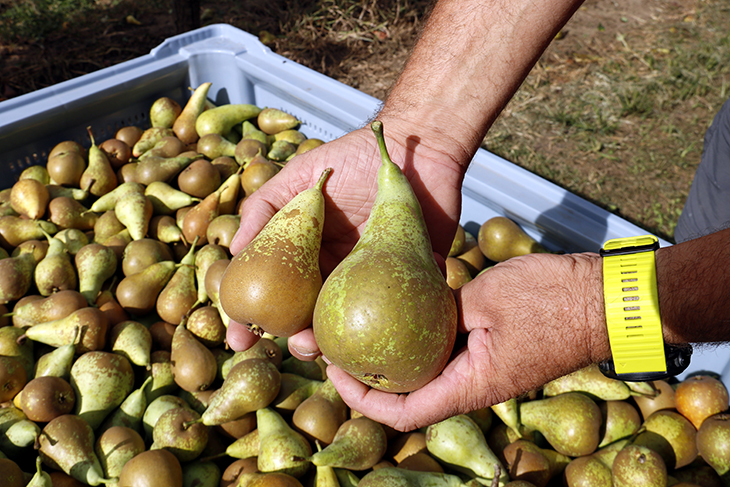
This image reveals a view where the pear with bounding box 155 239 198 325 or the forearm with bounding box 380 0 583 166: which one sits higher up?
the forearm with bounding box 380 0 583 166

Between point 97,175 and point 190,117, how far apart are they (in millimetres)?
941

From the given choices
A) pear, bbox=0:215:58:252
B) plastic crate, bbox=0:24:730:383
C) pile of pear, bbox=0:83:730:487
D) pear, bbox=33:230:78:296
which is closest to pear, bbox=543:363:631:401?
pile of pear, bbox=0:83:730:487

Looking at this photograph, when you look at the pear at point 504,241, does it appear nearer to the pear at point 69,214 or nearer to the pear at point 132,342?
the pear at point 132,342

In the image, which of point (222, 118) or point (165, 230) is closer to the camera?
point (165, 230)

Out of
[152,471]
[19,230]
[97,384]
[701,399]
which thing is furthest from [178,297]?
[701,399]

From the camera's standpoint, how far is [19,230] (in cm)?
343

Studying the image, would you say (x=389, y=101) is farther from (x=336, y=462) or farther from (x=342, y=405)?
(x=336, y=462)

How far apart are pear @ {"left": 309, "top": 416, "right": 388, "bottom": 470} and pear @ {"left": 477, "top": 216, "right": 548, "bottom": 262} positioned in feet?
4.70

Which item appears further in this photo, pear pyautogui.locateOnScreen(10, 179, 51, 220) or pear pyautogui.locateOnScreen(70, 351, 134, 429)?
pear pyautogui.locateOnScreen(10, 179, 51, 220)

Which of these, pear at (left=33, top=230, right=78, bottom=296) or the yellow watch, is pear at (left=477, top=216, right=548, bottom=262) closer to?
the yellow watch

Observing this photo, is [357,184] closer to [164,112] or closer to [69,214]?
[69,214]

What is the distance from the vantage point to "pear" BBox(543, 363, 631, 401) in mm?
2746

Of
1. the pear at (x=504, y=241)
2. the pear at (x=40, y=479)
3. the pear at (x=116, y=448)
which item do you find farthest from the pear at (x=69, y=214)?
the pear at (x=504, y=241)

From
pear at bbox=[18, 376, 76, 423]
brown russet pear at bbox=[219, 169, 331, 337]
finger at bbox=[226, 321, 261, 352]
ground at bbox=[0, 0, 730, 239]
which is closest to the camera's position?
brown russet pear at bbox=[219, 169, 331, 337]
